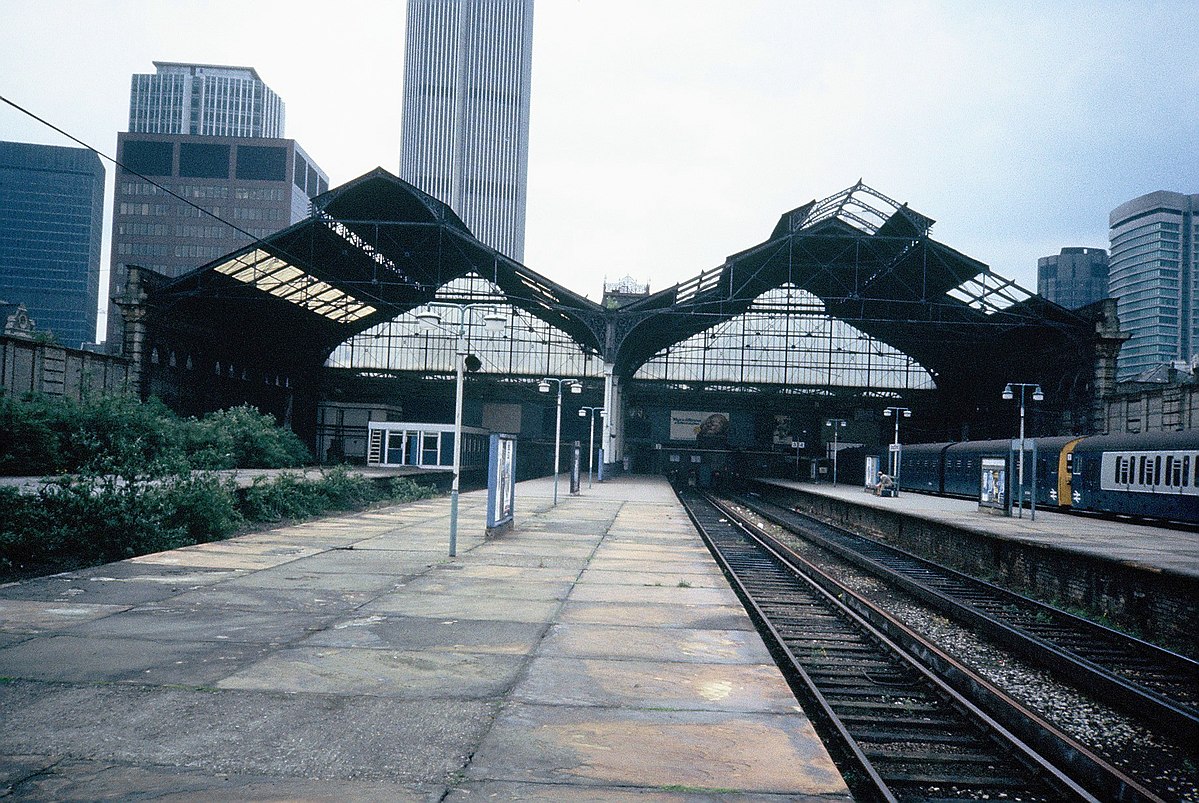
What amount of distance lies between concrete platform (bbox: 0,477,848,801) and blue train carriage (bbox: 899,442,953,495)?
30213 millimetres

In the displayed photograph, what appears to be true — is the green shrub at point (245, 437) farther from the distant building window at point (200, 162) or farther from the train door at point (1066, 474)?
the distant building window at point (200, 162)

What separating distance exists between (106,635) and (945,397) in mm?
57179

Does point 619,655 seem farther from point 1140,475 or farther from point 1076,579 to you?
point 1140,475

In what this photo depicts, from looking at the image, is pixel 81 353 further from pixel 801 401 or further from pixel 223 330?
pixel 801 401

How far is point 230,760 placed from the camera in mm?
5023

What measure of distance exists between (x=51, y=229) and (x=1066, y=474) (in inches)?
7416

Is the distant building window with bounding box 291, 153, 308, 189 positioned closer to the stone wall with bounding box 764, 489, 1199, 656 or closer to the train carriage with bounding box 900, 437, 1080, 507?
the train carriage with bounding box 900, 437, 1080, 507

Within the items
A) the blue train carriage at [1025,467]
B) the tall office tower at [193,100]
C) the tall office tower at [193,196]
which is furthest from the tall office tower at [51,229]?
the blue train carriage at [1025,467]

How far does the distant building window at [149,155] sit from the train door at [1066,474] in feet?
374

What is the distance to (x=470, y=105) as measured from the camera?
124 metres

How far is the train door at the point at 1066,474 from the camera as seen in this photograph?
2709 centimetres

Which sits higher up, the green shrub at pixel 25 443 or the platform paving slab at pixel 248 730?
the green shrub at pixel 25 443

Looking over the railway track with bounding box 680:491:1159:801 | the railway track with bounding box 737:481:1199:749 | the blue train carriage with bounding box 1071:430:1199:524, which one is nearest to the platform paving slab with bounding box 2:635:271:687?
the railway track with bounding box 680:491:1159:801

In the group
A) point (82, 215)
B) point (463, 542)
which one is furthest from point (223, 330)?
point (82, 215)
